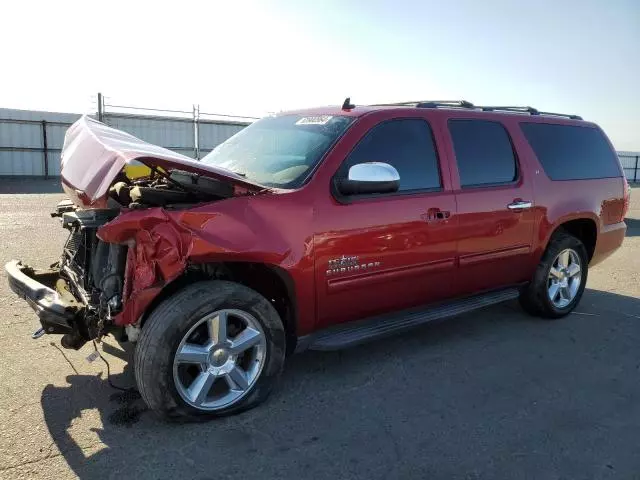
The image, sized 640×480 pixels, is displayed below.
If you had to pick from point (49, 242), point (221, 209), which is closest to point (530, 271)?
point (221, 209)

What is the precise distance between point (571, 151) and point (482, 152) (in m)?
1.34

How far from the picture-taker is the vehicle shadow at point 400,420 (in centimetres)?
271

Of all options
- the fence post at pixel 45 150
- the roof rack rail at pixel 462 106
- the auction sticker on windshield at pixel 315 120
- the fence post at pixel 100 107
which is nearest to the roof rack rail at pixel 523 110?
the roof rack rail at pixel 462 106

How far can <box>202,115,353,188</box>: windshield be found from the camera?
3.56 metres

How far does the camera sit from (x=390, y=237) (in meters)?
3.66

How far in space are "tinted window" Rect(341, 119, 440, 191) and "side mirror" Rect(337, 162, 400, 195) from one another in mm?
209

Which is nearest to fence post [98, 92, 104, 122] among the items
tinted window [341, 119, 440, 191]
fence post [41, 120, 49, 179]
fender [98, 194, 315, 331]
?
fence post [41, 120, 49, 179]

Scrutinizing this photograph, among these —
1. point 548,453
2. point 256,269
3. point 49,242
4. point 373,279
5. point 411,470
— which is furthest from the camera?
point 49,242

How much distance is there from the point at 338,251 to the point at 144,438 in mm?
1547

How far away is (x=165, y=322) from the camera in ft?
9.45

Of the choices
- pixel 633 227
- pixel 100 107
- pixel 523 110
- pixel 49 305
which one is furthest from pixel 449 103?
pixel 100 107

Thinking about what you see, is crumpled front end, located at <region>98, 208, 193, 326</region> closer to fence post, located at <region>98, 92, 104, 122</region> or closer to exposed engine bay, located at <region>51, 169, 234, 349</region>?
exposed engine bay, located at <region>51, 169, 234, 349</region>

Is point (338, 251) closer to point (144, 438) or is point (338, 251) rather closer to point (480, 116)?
point (144, 438)

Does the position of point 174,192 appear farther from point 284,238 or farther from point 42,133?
point 42,133
